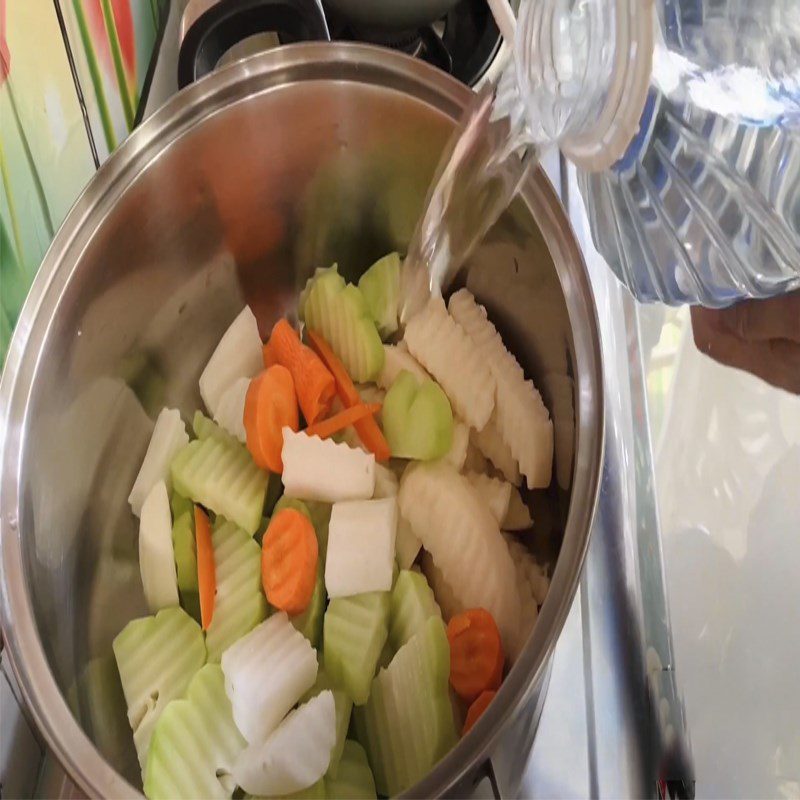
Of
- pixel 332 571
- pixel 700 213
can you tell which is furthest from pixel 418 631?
pixel 700 213

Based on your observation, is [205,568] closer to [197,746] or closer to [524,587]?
[197,746]

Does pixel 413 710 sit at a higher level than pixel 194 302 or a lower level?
lower

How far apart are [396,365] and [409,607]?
0.23 meters

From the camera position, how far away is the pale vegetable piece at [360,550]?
685 mm

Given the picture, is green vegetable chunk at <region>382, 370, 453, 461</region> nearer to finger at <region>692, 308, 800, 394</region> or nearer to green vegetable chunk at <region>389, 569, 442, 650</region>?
green vegetable chunk at <region>389, 569, 442, 650</region>

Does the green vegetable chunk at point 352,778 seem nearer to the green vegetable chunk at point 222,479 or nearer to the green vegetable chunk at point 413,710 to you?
the green vegetable chunk at point 413,710

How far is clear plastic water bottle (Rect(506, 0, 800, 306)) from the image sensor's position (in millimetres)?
448

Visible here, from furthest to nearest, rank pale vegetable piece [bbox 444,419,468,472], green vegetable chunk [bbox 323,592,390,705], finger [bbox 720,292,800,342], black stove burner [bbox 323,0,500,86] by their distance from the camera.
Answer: black stove burner [bbox 323,0,500,86] < pale vegetable piece [bbox 444,419,468,472] < green vegetable chunk [bbox 323,592,390,705] < finger [bbox 720,292,800,342]

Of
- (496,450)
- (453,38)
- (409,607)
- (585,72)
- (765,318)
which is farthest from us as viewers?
(453,38)

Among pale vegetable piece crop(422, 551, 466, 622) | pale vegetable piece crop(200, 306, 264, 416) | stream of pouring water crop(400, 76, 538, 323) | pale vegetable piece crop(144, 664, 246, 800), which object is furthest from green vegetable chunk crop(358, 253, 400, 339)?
pale vegetable piece crop(144, 664, 246, 800)

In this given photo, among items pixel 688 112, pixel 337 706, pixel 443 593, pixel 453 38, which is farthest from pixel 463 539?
pixel 453 38

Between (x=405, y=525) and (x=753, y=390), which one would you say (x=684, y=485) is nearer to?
(x=753, y=390)

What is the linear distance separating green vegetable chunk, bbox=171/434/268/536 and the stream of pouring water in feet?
0.67

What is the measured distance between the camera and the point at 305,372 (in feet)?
2.64
